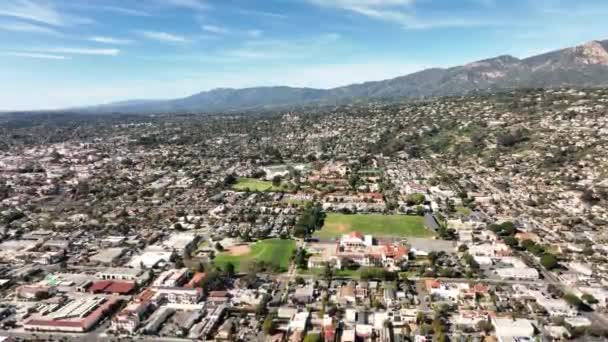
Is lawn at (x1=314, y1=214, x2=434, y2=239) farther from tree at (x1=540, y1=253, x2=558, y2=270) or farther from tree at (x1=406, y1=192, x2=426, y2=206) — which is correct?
tree at (x1=540, y1=253, x2=558, y2=270)

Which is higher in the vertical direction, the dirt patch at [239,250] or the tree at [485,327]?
the dirt patch at [239,250]

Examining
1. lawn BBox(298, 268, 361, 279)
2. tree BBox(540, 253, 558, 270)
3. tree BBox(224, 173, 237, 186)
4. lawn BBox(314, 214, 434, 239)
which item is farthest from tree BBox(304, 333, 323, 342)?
tree BBox(224, 173, 237, 186)

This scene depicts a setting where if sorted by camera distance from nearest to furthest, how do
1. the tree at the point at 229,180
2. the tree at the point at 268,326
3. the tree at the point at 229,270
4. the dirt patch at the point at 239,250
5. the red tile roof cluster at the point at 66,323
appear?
1. the tree at the point at 268,326
2. the red tile roof cluster at the point at 66,323
3. the tree at the point at 229,270
4. the dirt patch at the point at 239,250
5. the tree at the point at 229,180

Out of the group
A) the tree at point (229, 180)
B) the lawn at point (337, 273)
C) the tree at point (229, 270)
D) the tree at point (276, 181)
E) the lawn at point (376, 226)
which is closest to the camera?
the tree at point (229, 270)

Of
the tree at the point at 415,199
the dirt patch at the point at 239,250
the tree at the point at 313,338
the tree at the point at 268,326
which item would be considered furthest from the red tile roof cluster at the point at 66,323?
the tree at the point at 415,199

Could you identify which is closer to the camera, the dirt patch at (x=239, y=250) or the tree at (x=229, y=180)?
the dirt patch at (x=239, y=250)

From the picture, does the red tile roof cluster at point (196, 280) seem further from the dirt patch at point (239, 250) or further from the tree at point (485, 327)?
the tree at point (485, 327)

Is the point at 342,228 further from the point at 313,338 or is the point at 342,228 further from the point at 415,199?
the point at 313,338

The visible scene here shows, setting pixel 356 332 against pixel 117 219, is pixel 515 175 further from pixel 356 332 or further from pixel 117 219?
pixel 117 219

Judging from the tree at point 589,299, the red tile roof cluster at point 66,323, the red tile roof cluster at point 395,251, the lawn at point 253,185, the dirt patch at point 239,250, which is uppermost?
the lawn at point 253,185
